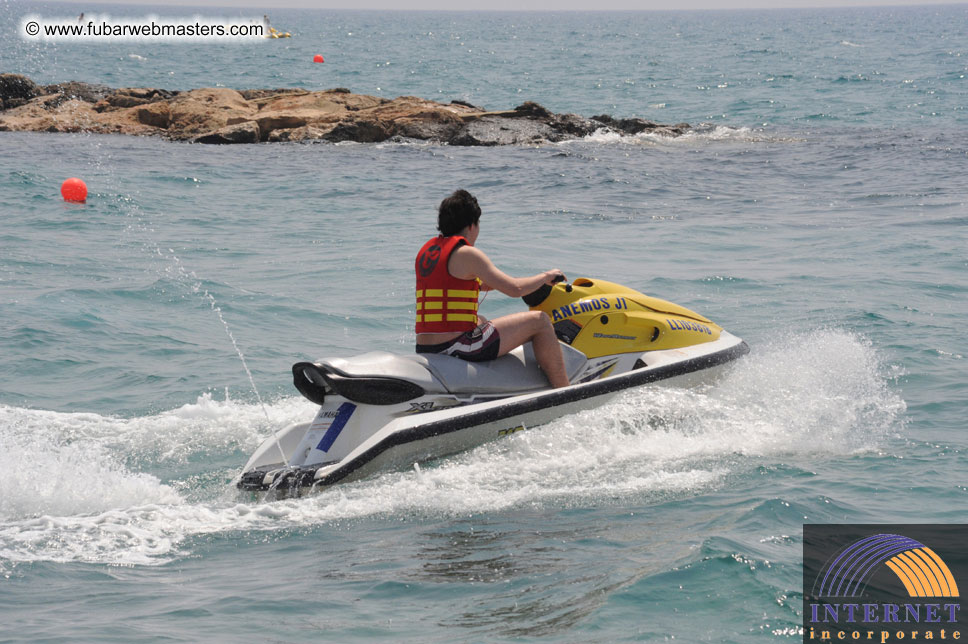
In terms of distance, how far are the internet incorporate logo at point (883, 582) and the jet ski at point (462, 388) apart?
193 cm

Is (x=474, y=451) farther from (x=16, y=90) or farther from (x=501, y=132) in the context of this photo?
(x=16, y=90)

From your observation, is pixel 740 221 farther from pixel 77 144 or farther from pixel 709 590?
pixel 77 144

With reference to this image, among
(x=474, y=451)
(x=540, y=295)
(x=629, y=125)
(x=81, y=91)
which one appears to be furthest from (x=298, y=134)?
(x=474, y=451)

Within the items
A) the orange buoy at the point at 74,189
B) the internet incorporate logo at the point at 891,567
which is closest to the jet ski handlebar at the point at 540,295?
the internet incorporate logo at the point at 891,567

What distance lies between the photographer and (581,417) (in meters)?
6.68

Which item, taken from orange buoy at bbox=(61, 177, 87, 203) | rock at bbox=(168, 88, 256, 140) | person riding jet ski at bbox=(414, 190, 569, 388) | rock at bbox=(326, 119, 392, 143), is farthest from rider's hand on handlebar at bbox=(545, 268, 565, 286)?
rock at bbox=(168, 88, 256, 140)

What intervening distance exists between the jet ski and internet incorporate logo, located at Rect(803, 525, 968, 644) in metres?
1.93

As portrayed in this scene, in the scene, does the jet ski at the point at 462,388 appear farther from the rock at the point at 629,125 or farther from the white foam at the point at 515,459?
the rock at the point at 629,125

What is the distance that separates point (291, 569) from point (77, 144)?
20.4 meters

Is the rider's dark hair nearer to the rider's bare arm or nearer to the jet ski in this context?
the rider's bare arm

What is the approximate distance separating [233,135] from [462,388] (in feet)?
60.9

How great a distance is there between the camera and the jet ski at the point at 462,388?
6090 millimetres

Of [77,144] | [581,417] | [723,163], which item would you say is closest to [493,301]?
[581,417]

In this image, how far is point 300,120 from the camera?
24781mm
